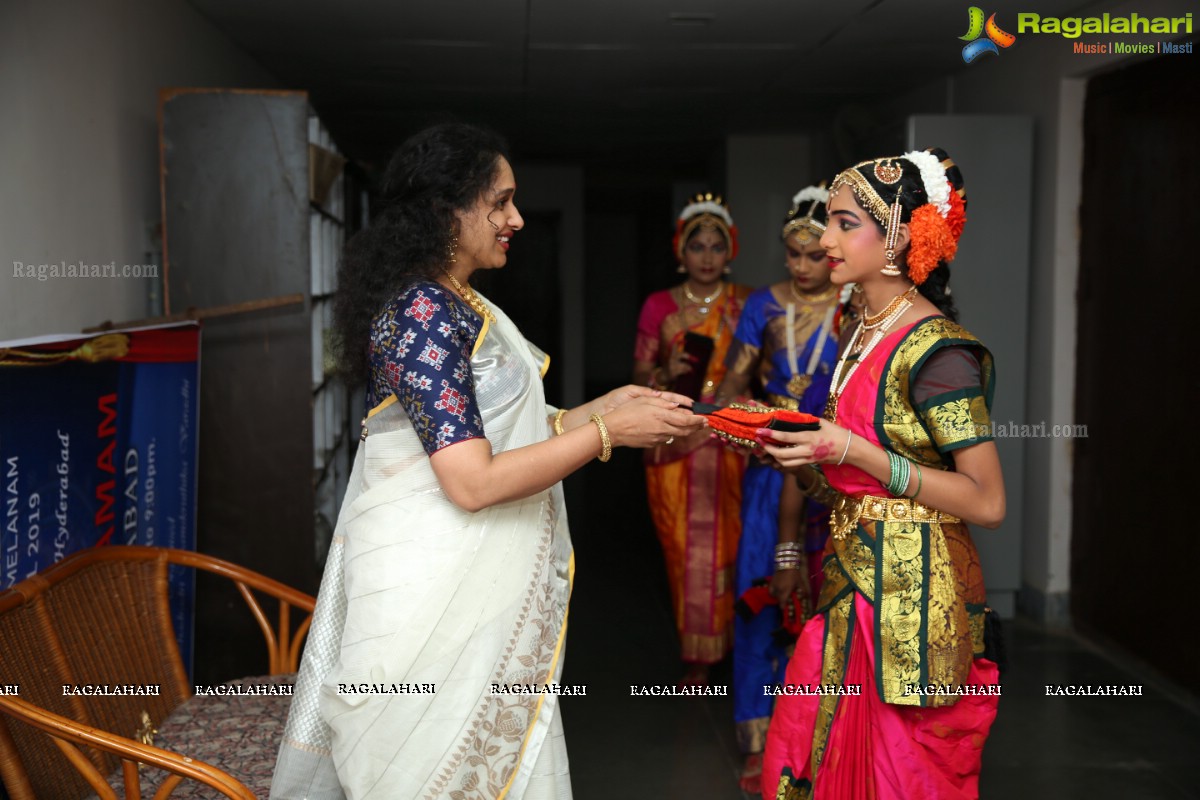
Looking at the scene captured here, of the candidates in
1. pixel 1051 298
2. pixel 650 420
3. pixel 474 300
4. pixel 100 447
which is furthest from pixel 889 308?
pixel 1051 298

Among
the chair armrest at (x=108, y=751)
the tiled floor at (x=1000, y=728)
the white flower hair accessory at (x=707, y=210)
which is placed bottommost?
the tiled floor at (x=1000, y=728)

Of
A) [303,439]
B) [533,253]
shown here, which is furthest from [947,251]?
[533,253]

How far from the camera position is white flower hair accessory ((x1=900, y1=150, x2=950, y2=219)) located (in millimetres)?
1887

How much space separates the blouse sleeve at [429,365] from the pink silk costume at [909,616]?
0.72 meters

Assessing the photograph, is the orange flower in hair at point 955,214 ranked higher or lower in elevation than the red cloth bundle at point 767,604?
higher

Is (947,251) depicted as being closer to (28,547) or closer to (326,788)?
(326,788)

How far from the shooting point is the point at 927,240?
6.13 ft

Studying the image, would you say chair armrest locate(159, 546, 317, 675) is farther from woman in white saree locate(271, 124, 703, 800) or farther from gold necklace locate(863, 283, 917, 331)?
gold necklace locate(863, 283, 917, 331)

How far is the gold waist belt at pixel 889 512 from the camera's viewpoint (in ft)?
6.13

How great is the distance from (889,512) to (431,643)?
2.71ft

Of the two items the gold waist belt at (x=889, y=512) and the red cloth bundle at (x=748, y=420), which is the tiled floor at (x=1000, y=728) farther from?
the red cloth bundle at (x=748, y=420)

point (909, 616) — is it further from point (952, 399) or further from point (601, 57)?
point (601, 57)

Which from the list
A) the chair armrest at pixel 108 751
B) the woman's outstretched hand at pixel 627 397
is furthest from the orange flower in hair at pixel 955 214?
the chair armrest at pixel 108 751

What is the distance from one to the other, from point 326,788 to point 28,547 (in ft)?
2.90
